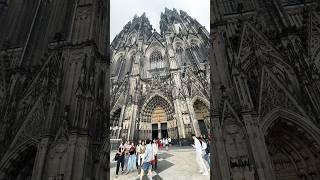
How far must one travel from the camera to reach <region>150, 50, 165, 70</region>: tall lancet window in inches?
1447

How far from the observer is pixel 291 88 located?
9086 millimetres

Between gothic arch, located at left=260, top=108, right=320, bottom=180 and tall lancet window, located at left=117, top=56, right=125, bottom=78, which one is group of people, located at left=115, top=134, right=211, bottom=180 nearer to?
gothic arch, located at left=260, top=108, right=320, bottom=180

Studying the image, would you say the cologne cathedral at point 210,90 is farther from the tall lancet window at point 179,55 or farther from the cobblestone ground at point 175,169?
the tall lancet window at point 179,55

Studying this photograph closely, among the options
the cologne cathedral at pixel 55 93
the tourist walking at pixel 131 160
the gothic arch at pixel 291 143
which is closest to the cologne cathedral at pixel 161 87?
the tourist walking at pixel 131 160

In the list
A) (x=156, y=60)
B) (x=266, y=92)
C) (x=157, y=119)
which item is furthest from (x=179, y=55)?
(x=266, y=92)

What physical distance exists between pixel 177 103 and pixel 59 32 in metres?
18.5

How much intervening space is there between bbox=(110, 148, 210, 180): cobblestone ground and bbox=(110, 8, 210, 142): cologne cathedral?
1001cm

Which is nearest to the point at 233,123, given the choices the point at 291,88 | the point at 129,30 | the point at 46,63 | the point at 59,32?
the point at 291,88

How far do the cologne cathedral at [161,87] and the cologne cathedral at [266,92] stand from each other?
1617 cm

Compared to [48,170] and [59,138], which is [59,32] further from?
[48,170]

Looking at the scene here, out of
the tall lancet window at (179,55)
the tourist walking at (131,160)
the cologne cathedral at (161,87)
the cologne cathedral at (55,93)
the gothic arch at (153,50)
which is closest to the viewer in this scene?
the cologne cathedral at (55,93)

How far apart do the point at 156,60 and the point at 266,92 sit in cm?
2918

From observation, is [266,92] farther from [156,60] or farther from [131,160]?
[156,60]

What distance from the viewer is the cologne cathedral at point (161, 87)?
28.8m
